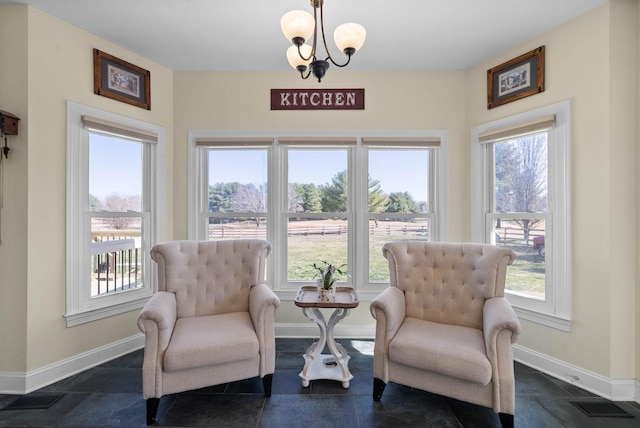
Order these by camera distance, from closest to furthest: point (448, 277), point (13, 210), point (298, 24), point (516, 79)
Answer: point (298, 24) < point (13, 210) < point (448, 277) < point (516, 79)

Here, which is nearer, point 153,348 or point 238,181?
point 153,348

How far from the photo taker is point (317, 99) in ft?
10.5

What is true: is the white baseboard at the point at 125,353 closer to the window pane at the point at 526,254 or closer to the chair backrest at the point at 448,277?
the window pane at the point at 526,254

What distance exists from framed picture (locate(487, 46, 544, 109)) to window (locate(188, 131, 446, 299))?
69cm

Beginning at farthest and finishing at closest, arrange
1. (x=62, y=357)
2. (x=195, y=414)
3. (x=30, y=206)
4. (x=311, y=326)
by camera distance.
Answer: (x=311, y=326)
(x=62, y=357)
(x=30, y=206)
(x=195, y=414)

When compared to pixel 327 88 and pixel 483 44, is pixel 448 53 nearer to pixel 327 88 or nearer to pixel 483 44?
pixel 483 44

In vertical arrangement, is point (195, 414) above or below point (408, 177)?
below

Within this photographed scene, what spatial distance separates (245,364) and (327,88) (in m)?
2.59

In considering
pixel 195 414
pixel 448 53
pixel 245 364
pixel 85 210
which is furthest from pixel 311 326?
pixel 448 53

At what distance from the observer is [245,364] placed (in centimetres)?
207

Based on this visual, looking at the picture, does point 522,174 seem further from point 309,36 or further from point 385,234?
point 309,36

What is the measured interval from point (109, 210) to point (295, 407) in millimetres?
2313

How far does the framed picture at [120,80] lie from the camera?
8.73ft

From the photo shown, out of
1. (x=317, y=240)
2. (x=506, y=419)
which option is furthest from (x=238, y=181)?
(x=506, y=419)
